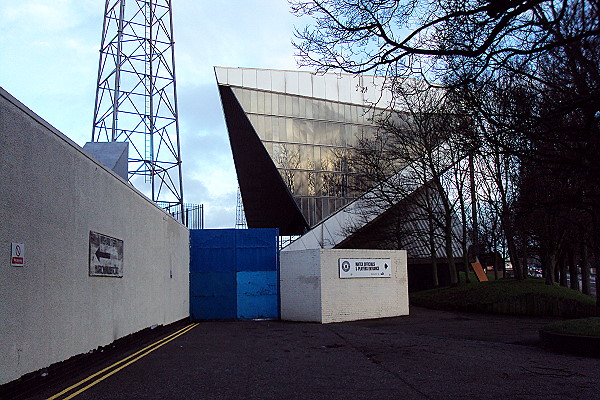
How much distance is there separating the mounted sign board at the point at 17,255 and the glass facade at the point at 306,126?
28.3 m

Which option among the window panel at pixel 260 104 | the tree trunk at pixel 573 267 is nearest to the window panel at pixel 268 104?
the window panel at pixel 260 104

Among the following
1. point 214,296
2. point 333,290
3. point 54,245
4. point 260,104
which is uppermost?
point 260,104

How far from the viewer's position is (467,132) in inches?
396

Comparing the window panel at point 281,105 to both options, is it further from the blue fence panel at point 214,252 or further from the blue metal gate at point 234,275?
the blue fence panel at point 214,252

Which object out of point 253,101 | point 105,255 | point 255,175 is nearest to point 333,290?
point 105,255

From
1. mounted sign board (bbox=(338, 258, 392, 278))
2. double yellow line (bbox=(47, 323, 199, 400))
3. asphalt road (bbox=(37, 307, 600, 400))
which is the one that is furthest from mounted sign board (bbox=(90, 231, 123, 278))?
mounted sign board (bbox=(338, 258, 392, 278))

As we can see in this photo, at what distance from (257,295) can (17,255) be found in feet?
54.8

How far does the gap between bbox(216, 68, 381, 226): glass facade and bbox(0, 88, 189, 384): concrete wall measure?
900 inches

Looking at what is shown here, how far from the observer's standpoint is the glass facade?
118ft

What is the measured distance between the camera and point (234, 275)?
23.5 m

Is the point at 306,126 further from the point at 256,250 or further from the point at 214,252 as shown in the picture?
the point at 214,252

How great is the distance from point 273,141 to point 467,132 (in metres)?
26.6

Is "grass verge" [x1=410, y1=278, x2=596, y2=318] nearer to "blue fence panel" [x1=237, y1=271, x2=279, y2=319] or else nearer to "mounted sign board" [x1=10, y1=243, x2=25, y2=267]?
"blue fence panel" [x1=237, y1=271, x2=279, y2=319]

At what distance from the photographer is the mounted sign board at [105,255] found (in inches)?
405
